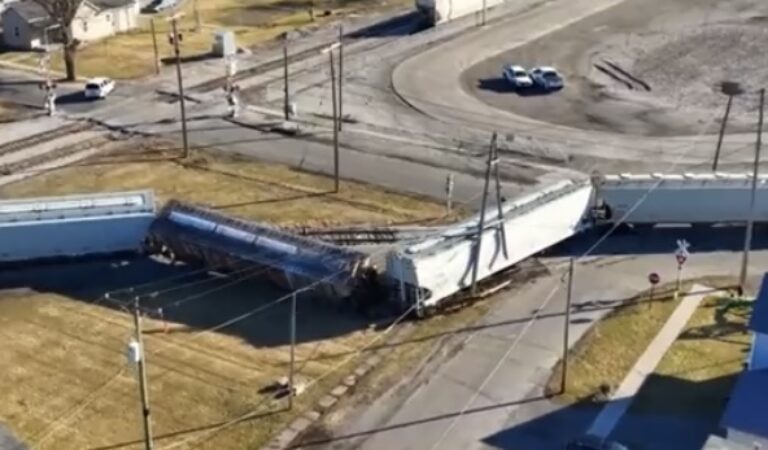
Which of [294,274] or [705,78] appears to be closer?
[294,274]

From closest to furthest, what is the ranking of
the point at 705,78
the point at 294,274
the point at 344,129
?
the point at 294,274, the point at 344,129, the point at 705,78

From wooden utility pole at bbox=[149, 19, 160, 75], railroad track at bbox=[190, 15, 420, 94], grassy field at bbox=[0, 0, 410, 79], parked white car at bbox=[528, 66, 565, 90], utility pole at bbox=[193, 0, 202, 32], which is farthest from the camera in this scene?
utility pole at bbox=[193, 0, 202, 32]

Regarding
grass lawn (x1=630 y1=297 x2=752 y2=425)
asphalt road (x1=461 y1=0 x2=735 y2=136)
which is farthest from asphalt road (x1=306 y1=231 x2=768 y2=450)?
asphalt road (x1=461 y1=0 x2=735 y2=136)

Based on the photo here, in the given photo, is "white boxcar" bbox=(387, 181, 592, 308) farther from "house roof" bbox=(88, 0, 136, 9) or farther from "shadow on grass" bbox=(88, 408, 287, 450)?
"house roof" bbox=(88, 0, 136, 9)

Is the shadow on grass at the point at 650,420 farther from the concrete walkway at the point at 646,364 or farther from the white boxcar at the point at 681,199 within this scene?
the white boxcar at the point at 681,199

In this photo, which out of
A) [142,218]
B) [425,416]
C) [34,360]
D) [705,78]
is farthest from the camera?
[705,78]

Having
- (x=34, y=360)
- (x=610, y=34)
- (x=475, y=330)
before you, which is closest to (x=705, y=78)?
(x=610, y=34)

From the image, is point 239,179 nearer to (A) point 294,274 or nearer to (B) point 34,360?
(A) point 294,274

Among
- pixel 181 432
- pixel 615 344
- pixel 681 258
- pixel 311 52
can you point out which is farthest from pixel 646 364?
pixel 311 52
